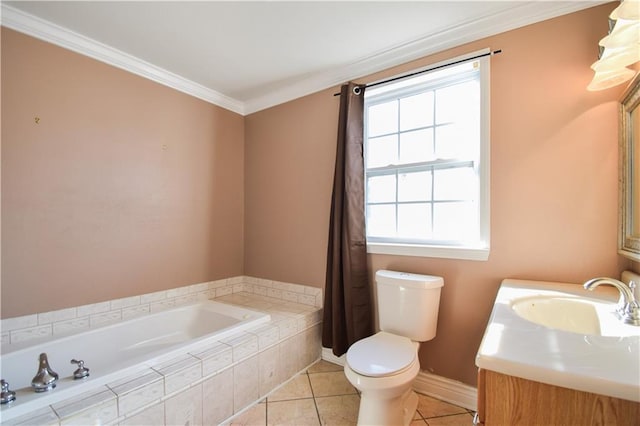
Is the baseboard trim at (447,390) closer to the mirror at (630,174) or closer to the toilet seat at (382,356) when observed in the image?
the toilet seat at (382,356)

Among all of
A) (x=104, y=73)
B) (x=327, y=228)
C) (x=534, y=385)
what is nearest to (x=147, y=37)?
(x=104, y=73)

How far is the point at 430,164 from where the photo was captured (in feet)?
6.75

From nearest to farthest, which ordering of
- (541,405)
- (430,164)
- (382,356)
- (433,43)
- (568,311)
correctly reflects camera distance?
(541,405)
(568,311)
(382,356)
(433,43)
(430,164)

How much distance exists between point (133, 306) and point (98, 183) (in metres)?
0.96

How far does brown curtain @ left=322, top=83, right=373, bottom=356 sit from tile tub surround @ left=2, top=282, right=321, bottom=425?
334mm

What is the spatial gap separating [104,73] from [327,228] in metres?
2.03

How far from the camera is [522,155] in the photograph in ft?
5.51

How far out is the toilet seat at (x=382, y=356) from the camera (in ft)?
4.77

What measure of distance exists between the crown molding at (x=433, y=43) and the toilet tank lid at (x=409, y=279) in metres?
1.48

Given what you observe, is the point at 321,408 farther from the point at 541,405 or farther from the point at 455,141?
the point at 455,141

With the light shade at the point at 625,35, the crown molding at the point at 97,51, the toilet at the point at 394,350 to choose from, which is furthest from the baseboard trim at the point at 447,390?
the crown molding at the point at 97,51

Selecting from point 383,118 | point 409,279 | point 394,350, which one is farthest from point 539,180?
point 394,350

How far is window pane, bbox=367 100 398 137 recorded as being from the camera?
227 centimetres

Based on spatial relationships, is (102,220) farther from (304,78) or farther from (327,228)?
(304,78)
